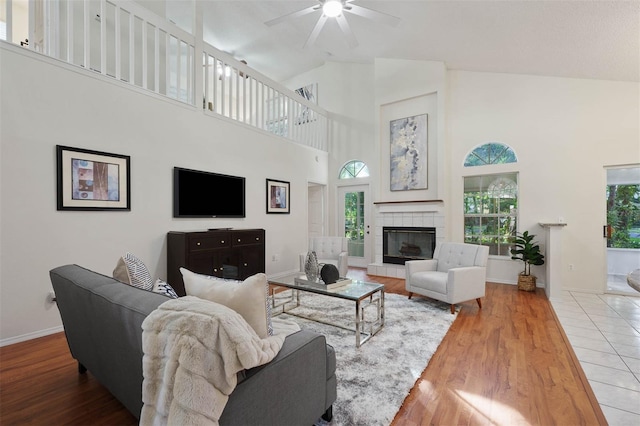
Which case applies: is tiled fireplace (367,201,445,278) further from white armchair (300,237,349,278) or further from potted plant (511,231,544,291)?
potted plant (511,231,544,291)

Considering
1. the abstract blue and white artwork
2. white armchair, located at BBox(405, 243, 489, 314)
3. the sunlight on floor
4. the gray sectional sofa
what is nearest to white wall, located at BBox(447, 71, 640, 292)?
the abstract blue and white artwork

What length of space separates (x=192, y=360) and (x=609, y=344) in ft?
11.6

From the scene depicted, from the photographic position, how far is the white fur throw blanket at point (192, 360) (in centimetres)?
93

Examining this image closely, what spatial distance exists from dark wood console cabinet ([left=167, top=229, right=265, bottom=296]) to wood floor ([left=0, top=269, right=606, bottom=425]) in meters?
1.26

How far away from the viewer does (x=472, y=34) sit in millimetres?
3975

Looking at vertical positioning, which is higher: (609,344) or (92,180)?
(92,180)

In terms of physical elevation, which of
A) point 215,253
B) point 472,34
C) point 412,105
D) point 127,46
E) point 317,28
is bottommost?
point 215,253

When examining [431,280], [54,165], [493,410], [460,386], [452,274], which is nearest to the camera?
[493,410]

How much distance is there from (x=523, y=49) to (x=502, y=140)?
57.9 inches

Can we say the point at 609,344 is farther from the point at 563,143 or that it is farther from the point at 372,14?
the point at 372,14

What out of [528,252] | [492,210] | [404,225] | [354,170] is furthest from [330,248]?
[528,252]

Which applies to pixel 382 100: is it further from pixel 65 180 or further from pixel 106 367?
pixel 106 367

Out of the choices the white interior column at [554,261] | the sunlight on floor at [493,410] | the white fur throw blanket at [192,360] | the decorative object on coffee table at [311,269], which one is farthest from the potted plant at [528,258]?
the white fur throw blanket at [192,360]

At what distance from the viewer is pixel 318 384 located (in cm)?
147
